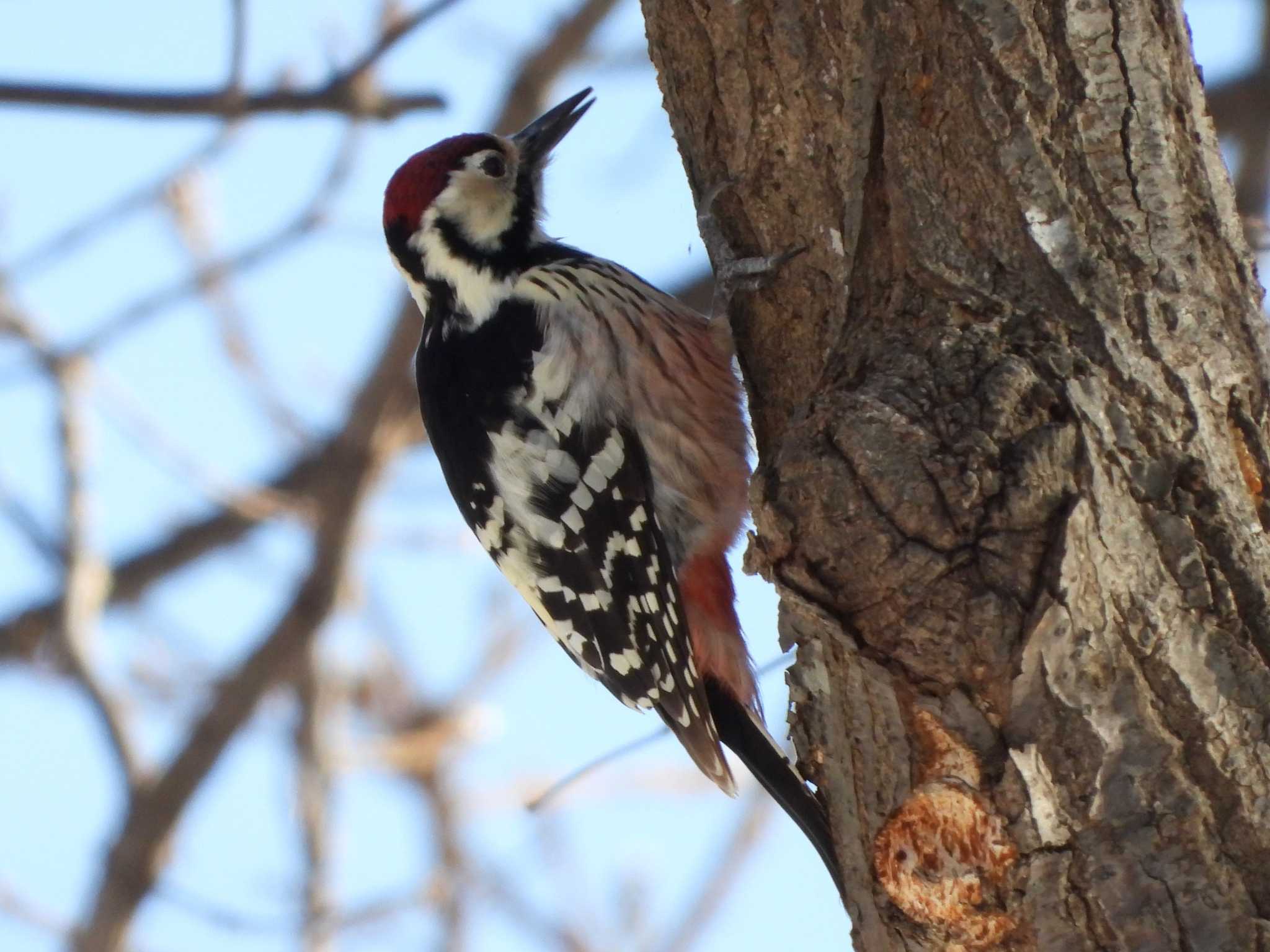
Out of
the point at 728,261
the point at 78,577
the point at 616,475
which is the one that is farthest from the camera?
the point at 78,577

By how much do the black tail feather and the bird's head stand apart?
1238 mm

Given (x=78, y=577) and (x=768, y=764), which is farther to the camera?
(x=78, y=577)

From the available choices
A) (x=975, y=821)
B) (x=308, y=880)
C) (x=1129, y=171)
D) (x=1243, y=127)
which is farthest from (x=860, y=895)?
(x=308, y=880)

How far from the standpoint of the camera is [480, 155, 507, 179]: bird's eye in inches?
152

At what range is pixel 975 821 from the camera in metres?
1.85

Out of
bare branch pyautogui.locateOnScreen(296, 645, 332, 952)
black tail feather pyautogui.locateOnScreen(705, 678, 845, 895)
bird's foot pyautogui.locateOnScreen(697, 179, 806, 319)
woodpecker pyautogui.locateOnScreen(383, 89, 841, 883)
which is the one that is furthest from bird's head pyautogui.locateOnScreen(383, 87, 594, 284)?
bare branch pyautogui.locateOnScreen(296, 645, 332, 952)

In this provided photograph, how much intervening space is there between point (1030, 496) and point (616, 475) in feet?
5.54

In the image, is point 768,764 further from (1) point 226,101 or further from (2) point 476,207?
(1) point 226,101

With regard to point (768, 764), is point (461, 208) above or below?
above

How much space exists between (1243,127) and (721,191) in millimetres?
2880

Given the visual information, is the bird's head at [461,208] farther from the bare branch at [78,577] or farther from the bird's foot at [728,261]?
the bare branch at [78,577]

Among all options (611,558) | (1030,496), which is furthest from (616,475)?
(1030,496)

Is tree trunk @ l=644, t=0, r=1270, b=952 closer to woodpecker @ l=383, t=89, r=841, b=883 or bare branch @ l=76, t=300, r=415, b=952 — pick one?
woodpecker @ l=383, t=89, r=841, b=883

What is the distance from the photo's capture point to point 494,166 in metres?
3.90
